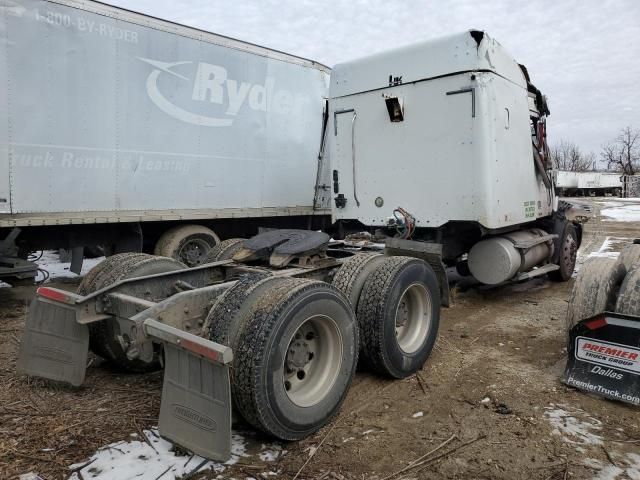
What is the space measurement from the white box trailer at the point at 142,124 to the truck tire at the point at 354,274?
12.9ft

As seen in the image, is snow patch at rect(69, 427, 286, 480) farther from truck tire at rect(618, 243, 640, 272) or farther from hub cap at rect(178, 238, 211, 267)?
hub cap at rect(178, 238, 211, 267)

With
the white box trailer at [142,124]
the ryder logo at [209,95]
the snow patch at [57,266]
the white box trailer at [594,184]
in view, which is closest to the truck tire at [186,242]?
the white box trailer at [142,124]

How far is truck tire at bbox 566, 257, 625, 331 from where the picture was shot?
4.11m

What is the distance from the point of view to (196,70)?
7.45m

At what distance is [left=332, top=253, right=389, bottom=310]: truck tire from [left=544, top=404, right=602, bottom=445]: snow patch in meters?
1.62

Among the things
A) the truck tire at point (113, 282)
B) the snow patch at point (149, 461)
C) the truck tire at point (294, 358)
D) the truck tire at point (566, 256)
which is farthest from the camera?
the truck tire at point (566, 256)

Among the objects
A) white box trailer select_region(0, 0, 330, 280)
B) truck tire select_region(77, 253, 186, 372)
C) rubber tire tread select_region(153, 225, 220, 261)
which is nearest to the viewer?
truck tire select_region(77, 253, 186, 372)

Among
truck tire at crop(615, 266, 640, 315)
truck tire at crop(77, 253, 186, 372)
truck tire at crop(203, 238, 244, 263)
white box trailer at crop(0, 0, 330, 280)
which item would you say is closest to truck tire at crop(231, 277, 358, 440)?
truck tire at crop(77, 253, 186, 372)

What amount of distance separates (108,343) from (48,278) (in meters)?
5.59

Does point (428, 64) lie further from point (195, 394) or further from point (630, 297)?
point (195, 394)

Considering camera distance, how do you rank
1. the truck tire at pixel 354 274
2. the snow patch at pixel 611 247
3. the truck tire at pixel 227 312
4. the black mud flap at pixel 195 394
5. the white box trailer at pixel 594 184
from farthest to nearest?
the white box trailer at pixel 594 184, the snow patch at pixel 611 247, the truck tire at pixel 354 274, the truck tire at pixel 227 312, the black mud flap at pixel 195 394

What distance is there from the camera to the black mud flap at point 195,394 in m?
2.54

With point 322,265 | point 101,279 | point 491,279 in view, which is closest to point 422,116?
point 491,279

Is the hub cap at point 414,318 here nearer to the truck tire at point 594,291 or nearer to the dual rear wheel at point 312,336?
the dual rear wheel at point 312,336
